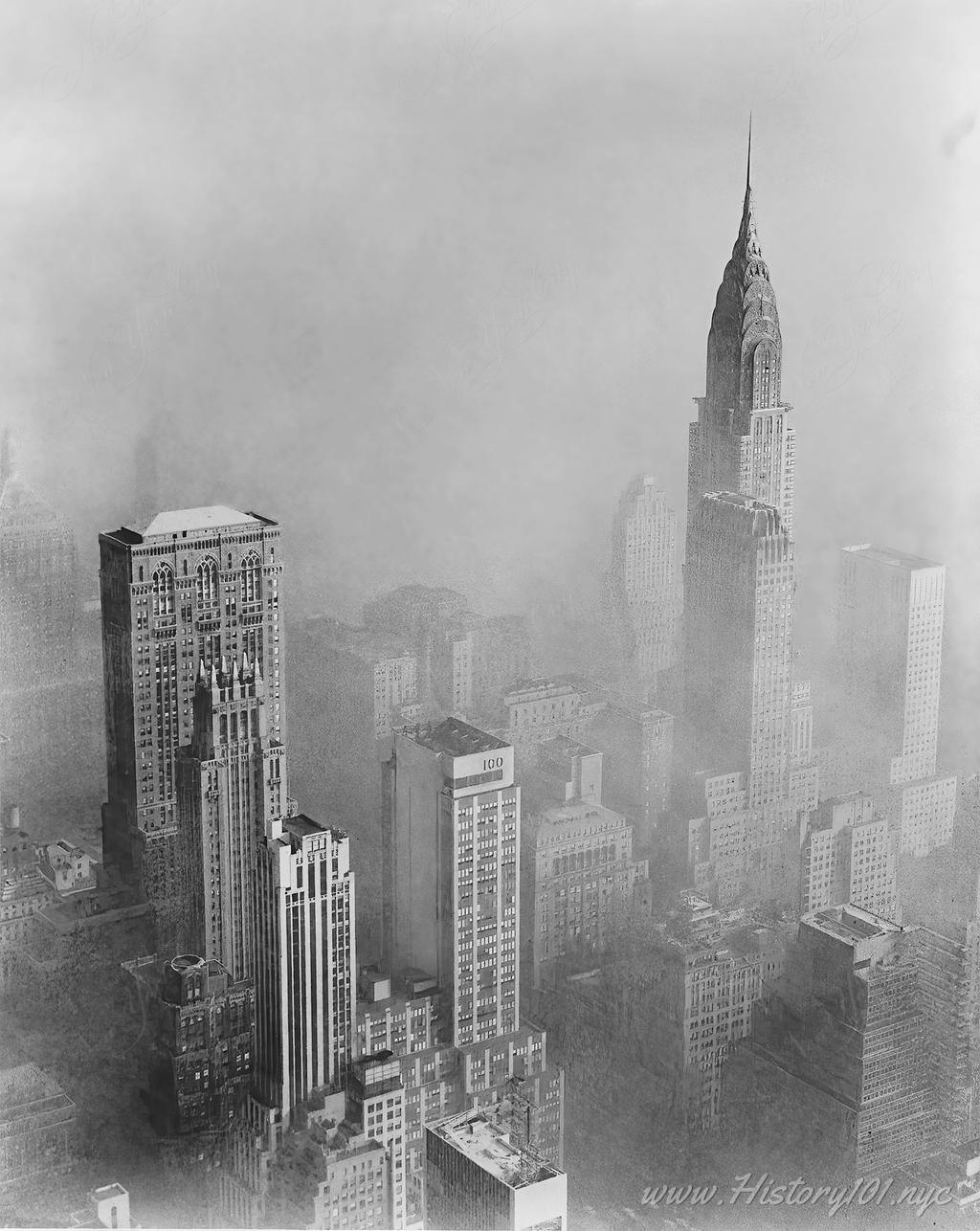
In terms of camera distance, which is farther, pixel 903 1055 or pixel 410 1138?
pixel 903 1055

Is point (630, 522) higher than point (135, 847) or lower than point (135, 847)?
higher

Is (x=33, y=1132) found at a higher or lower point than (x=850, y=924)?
lower

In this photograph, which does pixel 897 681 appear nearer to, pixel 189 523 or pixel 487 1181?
pixel 487 1181

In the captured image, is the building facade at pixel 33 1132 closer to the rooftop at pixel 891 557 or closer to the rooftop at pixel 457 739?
the rooftop at pixel 457 739

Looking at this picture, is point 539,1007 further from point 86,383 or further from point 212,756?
point 86,383

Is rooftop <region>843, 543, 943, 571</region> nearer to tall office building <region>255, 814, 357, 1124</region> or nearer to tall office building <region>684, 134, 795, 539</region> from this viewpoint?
tall office building <region>684, 134, 795, 539</region>

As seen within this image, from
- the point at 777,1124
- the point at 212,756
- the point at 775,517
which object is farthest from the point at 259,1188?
the point at 775,517

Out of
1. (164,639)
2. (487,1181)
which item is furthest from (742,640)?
(487,1181)
